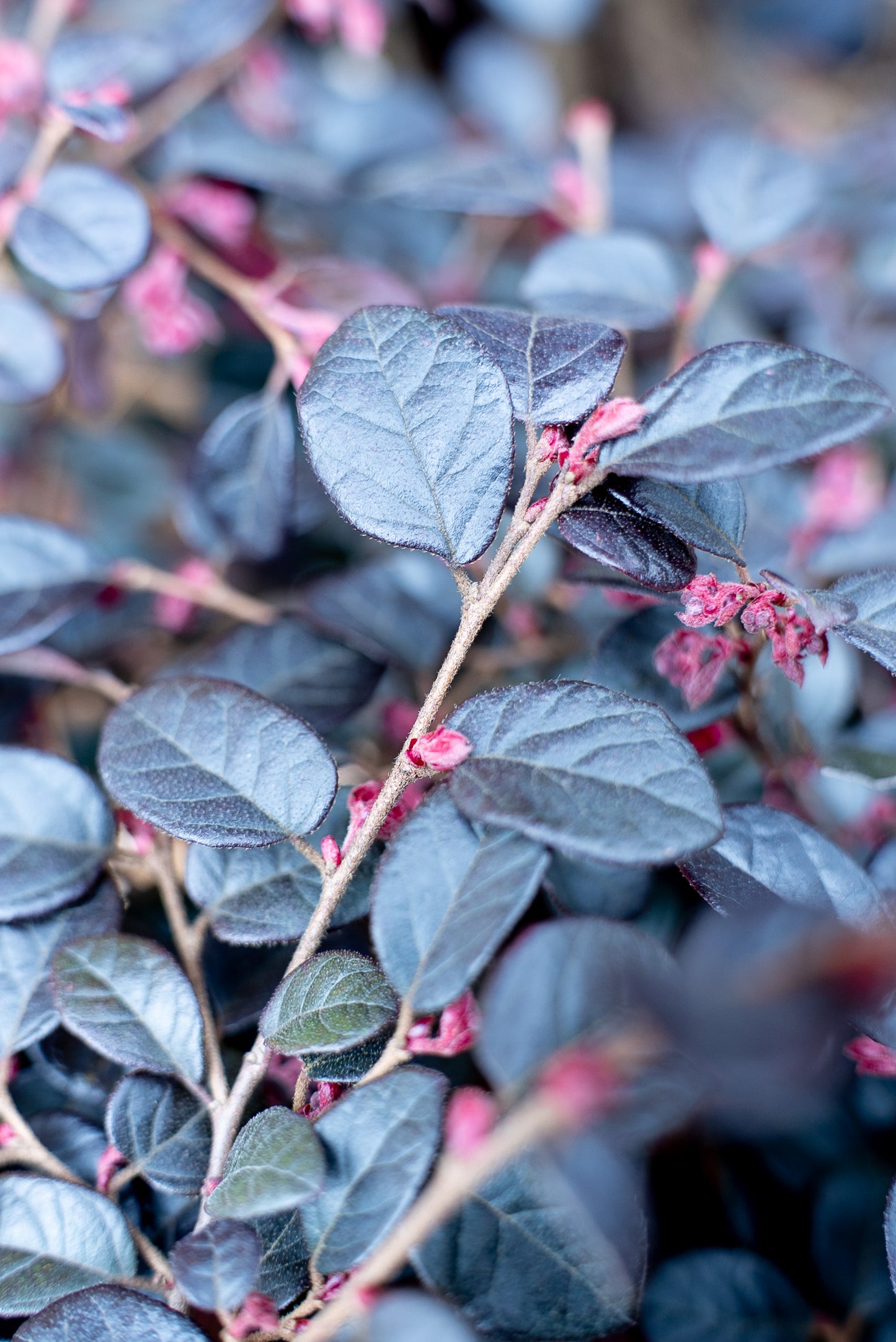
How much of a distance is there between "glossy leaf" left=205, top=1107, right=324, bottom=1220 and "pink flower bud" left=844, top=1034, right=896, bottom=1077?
0.40m

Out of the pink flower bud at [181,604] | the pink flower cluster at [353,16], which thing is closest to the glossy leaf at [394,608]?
the pink flower bud at [181,604]

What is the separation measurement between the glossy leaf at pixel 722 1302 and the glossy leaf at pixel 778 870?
0.34 metres

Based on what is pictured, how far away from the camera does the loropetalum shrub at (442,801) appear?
1.81 feet

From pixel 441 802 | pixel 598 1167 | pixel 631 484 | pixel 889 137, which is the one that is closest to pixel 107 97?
pixel 631 484

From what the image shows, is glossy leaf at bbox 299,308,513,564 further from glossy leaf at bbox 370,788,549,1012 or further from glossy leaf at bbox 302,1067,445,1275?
glossy leaf at bbox 302,1067,445,1275

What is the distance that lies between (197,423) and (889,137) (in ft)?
3.66

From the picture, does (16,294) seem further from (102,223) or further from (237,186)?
(237,186)

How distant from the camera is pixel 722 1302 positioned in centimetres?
80

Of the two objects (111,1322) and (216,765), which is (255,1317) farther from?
(216,765)

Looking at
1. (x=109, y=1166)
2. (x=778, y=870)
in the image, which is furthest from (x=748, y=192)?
(x=109, y=1166)

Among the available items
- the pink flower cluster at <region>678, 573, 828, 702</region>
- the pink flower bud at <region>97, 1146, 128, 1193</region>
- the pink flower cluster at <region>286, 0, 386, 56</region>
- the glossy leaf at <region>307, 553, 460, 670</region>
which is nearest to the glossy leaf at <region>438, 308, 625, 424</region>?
the pink flower cluster at <region>678, 573, 828, 702</region>

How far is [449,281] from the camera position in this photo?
153 centimetres

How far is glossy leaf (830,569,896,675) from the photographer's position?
66cm

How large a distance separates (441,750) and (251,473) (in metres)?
0.57
